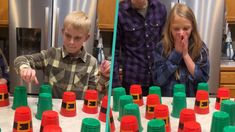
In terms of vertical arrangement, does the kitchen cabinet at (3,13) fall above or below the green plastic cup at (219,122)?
above

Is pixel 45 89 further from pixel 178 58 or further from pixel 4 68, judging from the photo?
pixel 178 58

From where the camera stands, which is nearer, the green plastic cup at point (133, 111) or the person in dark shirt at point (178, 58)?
the green plastic cup at point (133, 111)

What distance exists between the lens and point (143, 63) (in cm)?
51

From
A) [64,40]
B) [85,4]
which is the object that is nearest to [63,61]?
[64,40]

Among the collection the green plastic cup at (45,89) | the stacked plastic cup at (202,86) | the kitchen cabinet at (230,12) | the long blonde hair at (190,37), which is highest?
the kitchen cabinet at (230,12)

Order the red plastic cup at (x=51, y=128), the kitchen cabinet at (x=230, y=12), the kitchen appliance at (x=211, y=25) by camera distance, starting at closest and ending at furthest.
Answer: the red plastic cup at (x=51, y=128), the kitchen appliance at (x=211, y=25), the kitchen cabinet at (x=230, y=12)

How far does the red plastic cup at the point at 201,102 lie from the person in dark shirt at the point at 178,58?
34 millimetres

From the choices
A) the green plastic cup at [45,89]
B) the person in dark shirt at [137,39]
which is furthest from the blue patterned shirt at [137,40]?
the green plastic cup at [45,89]

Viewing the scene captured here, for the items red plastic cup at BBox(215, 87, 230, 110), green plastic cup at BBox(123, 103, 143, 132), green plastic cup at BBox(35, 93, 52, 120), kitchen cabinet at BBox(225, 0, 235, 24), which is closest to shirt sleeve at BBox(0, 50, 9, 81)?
green plastic cup at BBox(35, 93, 52, 120)

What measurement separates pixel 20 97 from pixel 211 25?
428mm

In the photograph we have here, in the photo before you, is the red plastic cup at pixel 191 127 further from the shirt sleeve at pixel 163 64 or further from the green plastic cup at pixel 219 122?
the shirt sleeve at pixel 163 64

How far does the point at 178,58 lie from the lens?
1.65 ft

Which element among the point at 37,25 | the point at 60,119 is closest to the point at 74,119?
the point at 60,119

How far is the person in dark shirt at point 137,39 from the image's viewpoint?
47 cm
